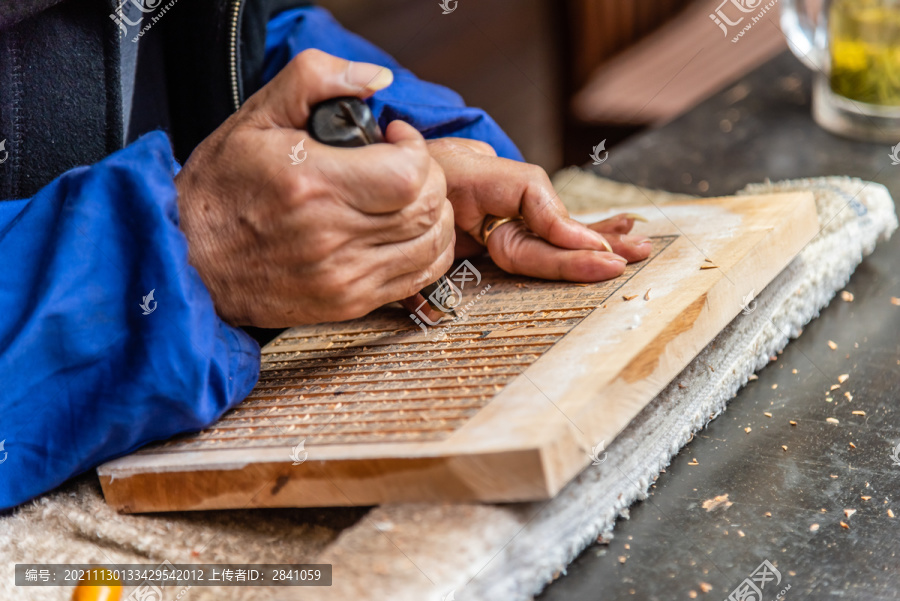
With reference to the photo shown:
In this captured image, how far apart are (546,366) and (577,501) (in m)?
0.13

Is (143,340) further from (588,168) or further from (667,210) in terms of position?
(588,168)

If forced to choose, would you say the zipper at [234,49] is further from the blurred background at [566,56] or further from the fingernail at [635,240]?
the blurred background at [566,56]

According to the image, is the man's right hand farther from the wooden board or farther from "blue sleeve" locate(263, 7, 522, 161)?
"blue sleeve" locate(263, 7, 522, 161)

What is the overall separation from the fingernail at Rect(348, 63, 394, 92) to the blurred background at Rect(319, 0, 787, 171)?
5.25 feet

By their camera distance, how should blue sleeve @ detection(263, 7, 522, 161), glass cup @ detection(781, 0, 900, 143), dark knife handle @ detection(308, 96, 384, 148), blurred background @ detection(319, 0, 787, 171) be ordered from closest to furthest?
dark knife handle @ detection(308, 96, 384, 148) → blue sleeve @ detection(263, 7, 522, 161) → glass cup @ detection(781, 0, 900, 143) → blurred background @ detection(319, 0, 787, 171)

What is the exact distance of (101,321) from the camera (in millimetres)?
787

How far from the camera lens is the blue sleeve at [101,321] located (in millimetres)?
771

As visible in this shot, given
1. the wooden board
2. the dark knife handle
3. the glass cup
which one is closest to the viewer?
the wooden board

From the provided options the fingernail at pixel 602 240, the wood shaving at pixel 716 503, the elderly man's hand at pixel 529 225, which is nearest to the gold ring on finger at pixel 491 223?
the elderly man's hand at pixel 529 225

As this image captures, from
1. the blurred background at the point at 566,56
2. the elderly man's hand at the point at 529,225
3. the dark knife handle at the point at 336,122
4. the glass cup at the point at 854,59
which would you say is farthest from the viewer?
the blurred background at the point at 566,56

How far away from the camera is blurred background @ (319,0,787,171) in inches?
106

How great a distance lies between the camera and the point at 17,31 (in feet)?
3.16

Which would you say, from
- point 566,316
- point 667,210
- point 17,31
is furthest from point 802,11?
point 17,31

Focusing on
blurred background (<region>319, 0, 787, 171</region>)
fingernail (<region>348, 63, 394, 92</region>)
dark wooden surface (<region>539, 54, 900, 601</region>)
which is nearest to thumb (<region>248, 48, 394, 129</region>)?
fingernail (<region>348, 63, 394, 92</region>)
